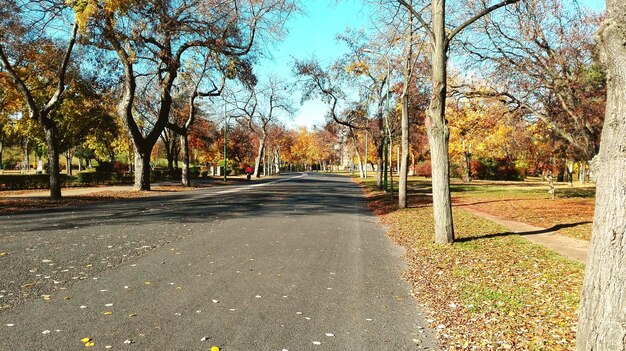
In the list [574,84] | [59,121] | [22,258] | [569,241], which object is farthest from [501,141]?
[22,258]

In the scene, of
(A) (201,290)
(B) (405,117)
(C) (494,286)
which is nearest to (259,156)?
(B) (405,117)

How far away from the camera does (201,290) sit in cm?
601

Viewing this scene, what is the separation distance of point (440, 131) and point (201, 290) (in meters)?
6.42

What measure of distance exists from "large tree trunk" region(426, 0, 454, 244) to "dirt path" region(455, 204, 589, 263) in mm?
2299

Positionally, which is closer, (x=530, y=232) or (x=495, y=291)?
(x=495, y=291)

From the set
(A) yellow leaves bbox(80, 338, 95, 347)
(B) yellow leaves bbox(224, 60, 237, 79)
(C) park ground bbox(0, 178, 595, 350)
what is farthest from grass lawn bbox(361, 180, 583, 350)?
(B) yellow leaves bbox(224, 60, 237, 79)

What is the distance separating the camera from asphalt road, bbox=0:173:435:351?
439cm

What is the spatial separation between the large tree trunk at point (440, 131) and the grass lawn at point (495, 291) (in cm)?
57

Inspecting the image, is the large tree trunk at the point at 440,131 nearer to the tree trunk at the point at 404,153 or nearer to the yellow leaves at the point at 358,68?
the tree trunk at the point at 404,153

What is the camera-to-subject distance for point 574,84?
57.9 feet

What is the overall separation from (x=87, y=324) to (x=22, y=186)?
2754 cm

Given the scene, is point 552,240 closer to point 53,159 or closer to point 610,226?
point 610,226

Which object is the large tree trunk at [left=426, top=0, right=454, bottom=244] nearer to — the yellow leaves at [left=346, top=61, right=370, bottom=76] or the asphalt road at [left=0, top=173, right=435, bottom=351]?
the asphalt road at [left=0, top=173, right=435, bottom=351]

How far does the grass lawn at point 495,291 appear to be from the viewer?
4551 millimetres
